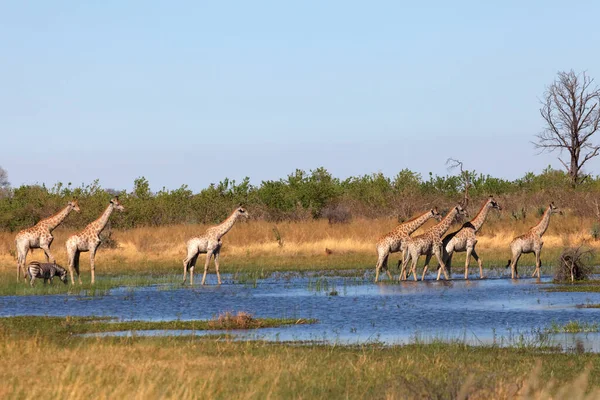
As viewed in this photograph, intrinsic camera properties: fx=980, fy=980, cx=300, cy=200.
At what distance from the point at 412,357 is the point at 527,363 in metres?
1.62

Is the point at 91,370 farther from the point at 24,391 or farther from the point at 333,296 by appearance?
the point at 333,296

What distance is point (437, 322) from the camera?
63.9 feet

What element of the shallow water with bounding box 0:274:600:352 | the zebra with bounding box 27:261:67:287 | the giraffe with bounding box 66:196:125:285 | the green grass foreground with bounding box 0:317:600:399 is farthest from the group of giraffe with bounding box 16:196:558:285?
the green grass foreground with bounding box 0:317:600:399

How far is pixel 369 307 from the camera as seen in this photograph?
2217 cm

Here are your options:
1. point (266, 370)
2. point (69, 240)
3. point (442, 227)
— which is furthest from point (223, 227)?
point (266, 370)

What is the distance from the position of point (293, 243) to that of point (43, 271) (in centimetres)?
1540

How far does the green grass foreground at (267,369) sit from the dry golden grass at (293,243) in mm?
20378

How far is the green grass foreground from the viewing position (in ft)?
34.3

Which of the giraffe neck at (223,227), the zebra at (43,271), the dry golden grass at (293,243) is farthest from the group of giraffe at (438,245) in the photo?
the zebra at (43,271)

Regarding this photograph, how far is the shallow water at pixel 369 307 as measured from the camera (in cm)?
1772

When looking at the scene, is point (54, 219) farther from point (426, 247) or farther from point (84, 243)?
point (426, 247)

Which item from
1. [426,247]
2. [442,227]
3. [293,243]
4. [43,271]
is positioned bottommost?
[43,271]

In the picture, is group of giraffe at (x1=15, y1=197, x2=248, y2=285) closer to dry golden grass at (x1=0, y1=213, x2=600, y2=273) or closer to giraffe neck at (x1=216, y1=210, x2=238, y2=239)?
giraffe neck at (x1=216, y1=210, x2=238, y2=239)

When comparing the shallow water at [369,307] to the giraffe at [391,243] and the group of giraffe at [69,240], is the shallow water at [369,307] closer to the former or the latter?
the giraffe at [391,243]
